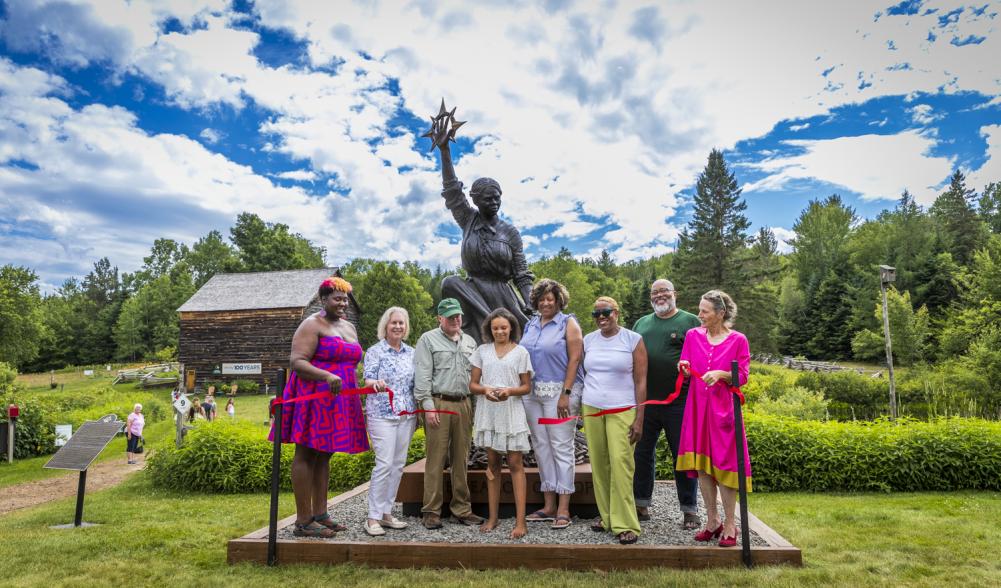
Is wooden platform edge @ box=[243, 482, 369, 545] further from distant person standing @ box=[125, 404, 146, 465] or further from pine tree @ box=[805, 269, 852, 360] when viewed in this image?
pine tree @ box=[805, 269, 852, 360]

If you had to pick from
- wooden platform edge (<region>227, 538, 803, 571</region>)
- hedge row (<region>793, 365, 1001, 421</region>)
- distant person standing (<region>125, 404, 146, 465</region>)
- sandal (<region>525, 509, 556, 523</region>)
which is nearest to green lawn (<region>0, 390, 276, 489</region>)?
distant person standing (<region>125, 404, 146, 465</region>)

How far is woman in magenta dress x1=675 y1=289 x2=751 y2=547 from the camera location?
402cm

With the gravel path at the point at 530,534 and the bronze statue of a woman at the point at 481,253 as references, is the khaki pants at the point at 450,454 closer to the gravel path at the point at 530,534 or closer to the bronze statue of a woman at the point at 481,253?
the gravel path at the point at 530,534

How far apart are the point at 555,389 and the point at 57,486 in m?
11.7

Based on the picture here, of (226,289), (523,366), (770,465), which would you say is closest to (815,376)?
(770,465)

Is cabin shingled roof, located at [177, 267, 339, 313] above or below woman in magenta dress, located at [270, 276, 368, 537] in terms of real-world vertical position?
above

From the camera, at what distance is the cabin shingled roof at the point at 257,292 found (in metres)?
30.1

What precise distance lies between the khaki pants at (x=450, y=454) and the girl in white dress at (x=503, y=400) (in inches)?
7.4

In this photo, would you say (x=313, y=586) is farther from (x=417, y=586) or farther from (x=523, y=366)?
(x=523, y=366)

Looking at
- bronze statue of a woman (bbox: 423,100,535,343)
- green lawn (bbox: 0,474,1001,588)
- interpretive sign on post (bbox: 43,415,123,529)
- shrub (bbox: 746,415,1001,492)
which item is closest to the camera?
green lawn (bbox: 0,474,1001,588)

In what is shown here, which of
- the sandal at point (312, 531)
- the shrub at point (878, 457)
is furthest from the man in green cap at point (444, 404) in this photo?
the shrub at point (878, 457)

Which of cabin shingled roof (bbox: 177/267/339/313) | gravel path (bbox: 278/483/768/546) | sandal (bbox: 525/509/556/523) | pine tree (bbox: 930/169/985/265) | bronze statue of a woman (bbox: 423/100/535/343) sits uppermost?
→ pine tree (bbox: 930/169/985/265)

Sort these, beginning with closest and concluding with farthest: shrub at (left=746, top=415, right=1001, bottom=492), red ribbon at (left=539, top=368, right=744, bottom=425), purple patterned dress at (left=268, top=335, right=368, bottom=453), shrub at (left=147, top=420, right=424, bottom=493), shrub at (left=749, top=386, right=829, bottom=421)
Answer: red ribbon at (left=539, top=368, right=744, bottom=425)
purple patterned dress at (left=268, top=335, right=368, bottom=453)
shrub at (left=746, top=415, right=1001, bottom=492)
shrub at (left=147, top=420, right=424, bottom=493)
shrub at (left=749, top=386, right=829, bottom=421)

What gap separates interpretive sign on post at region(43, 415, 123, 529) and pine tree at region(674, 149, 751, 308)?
1379 inches
